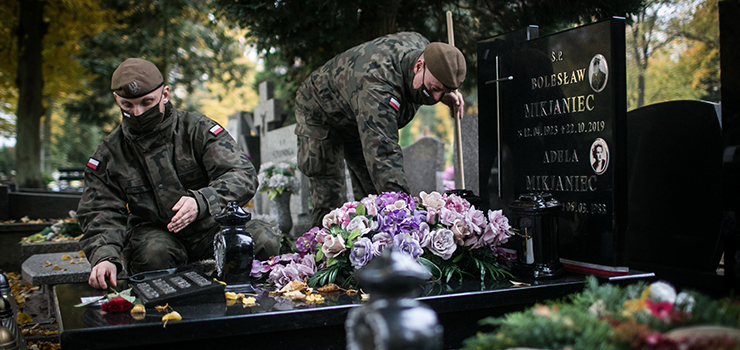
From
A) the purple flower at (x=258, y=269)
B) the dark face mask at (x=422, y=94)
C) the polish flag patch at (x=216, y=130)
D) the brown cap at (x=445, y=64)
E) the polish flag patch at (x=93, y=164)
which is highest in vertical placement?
the brown cap at (x=445, y=64)

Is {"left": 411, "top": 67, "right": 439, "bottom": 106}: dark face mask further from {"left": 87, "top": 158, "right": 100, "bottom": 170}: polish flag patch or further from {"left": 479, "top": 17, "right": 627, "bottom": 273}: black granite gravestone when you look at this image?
{"left": 87, "top": 158, "right": 100, "bottom": 170}: polish flag patch

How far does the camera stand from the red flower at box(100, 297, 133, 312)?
2254 millimetres

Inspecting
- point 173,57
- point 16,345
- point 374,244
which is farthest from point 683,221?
point 173,57

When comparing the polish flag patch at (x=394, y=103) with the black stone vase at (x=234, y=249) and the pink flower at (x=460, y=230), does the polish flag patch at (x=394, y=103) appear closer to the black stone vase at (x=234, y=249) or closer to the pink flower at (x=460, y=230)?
the pink flower at (x=460, y=230)

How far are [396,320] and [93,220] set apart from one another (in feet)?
8.01

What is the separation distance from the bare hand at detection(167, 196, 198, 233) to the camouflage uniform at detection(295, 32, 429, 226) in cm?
→ 121

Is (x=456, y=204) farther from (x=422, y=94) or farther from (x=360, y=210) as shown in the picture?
(x=422, y=94)

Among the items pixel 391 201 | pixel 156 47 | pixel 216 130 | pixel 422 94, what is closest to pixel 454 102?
pixel 422 94

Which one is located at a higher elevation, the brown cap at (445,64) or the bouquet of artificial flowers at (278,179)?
the brown cap at (445,64)

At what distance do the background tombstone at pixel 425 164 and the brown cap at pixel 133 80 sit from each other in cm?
500

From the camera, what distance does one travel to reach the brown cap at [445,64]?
3.38m

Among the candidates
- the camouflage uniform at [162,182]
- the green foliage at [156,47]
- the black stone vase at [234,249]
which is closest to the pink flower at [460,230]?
the black stone vase at [234,249]

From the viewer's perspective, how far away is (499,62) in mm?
3693

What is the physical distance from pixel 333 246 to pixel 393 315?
5.49 feet
